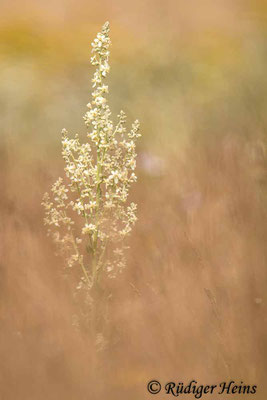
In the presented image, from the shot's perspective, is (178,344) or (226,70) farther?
(226,70)

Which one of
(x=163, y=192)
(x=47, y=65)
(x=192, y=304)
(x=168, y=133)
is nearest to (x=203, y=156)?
(x=163, y=192)

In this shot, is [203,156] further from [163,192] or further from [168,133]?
[168,133]

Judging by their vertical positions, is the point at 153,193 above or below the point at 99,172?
above

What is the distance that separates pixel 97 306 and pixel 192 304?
0.29 m

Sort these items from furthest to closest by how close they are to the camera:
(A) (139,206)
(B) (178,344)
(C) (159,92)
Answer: (C) (159,92) < (A) (139,206) < (B) (178,344)

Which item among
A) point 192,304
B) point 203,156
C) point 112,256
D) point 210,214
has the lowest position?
point 192,304

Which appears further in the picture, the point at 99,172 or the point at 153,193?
the point at 153,193

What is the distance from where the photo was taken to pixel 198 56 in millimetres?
2666

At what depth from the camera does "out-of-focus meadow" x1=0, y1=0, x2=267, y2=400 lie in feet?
4.25

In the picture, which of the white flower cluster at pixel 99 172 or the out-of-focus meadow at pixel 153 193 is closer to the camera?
the out-of-focus meadow at pixel 153 193

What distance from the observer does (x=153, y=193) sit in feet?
6.33

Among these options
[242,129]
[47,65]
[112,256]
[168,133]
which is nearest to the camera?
[112,256]

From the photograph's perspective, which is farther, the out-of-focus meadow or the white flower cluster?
the white flower cluster

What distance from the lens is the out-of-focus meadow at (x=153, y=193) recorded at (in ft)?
4.25
